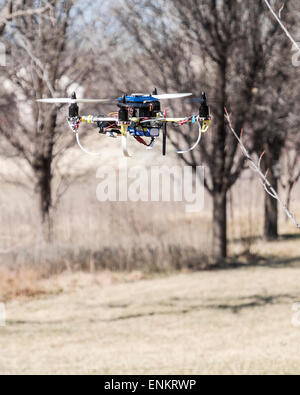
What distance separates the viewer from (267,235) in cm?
1977

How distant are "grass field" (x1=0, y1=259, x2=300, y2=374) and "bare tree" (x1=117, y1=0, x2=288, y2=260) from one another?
3.45m

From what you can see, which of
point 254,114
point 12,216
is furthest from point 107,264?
point 254,114

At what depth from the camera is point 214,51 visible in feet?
47.0

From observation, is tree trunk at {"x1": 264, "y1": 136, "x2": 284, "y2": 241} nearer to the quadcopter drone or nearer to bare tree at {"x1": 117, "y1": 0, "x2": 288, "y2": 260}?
bare tree at {"x1": 117, "y1": 0, "x2": 288, "y2": 260}

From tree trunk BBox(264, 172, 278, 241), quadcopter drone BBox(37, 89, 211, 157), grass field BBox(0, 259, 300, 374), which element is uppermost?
quadcopter drone BBox(37, 89, 211, 157)

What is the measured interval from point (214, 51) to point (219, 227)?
4.49 m

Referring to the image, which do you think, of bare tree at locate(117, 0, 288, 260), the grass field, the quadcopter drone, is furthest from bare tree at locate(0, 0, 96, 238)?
the quadcopter drone

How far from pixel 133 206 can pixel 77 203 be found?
1.48 meters

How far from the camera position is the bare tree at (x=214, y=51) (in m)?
13.5

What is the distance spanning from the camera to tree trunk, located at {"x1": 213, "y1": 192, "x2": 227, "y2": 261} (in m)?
15.4

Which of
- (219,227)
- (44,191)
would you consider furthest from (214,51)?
(44,191)

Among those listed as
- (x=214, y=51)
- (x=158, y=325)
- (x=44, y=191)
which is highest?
(x=214, y=51)

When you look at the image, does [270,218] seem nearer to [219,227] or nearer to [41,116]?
[219,227]

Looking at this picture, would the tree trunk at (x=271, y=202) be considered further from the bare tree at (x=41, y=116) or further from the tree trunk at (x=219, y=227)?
the bare tree at (x=41, y=116)
